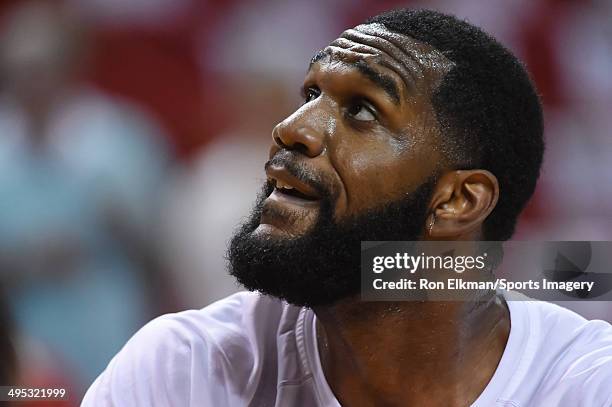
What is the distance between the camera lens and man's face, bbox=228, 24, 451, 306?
0.99m

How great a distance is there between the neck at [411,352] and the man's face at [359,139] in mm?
131

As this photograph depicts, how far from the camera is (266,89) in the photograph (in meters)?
1.58

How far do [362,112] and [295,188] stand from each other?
0.39 feet

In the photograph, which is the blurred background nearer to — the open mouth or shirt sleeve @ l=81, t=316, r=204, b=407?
shirt sleeve @ l=81, t=316, r=204, b=407

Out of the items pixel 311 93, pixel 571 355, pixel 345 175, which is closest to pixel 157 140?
pixel 311 93

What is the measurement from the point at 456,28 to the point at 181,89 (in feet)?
2.19

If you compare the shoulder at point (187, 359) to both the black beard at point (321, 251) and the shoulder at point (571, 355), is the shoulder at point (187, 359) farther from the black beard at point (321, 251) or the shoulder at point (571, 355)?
the shoulder at point (571, 355)

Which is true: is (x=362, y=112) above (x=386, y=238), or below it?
above

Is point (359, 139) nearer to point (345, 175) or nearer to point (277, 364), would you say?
point (345, 175)

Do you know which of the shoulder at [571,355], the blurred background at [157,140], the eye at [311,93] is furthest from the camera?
the blurred background at [157,140]

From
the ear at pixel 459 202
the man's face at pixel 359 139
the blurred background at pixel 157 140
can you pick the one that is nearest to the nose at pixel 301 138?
the man's face at pixel 359 139

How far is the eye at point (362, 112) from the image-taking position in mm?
1021

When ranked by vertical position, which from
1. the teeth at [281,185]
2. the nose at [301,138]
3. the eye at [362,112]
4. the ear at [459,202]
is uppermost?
the eye at [362,112]

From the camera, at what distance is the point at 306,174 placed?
991mm
